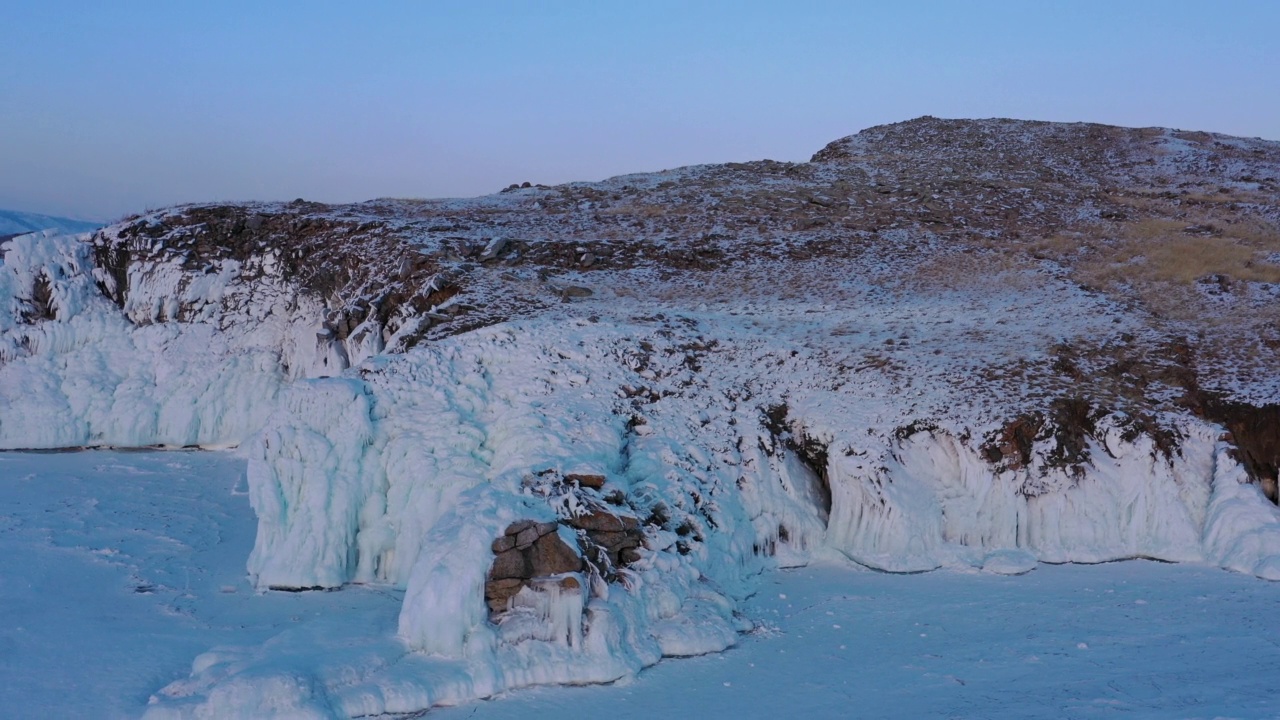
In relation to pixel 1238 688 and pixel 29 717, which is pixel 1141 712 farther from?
pixel 29 717

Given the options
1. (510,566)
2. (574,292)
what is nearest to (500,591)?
(510,566)

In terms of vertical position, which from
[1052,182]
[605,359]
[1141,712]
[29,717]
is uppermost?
[1052,182]

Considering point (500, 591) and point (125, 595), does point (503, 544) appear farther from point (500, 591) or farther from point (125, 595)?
point (125, 595)

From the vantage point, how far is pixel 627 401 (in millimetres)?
16812

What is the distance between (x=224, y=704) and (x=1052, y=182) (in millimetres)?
38159

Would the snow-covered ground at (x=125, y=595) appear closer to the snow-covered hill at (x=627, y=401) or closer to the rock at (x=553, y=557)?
the snow-covered hill at (x=627, y=401)

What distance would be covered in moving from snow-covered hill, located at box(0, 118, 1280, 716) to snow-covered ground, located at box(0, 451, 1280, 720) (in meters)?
0.56

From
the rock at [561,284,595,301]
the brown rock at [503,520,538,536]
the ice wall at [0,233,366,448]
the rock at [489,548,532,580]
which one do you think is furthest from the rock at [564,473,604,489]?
the ice wall at [0,233,366,448]

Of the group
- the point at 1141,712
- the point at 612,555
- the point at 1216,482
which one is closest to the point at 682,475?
the point at 612,555

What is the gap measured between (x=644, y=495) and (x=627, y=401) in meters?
2.63

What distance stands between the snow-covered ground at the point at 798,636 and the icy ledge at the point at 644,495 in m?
0.55

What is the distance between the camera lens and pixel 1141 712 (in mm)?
9898

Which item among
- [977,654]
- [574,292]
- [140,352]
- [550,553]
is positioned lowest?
[977,654]

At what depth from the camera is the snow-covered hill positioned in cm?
1227
